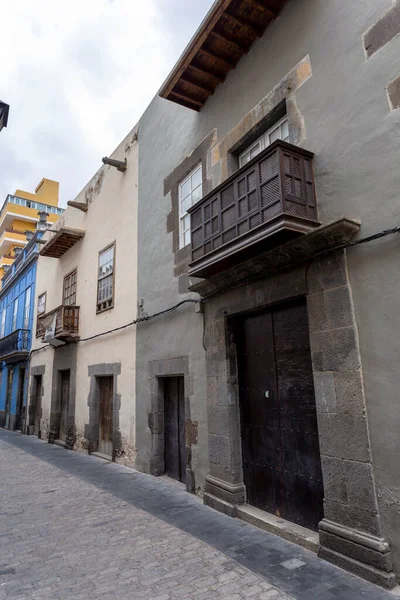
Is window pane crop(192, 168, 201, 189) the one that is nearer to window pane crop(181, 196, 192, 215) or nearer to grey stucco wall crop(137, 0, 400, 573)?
window pane crop(181, 196, 192, 215)

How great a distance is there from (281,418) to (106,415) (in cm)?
580

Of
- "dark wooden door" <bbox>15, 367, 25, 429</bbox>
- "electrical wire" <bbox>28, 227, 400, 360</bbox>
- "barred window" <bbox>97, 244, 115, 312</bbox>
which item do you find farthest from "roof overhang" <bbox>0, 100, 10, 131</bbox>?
"dark wooden door" <bbox>15, 367, 25, 429</bbox>

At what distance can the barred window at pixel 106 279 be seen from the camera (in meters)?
9.20

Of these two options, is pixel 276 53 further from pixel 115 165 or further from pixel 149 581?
pixel 149 581

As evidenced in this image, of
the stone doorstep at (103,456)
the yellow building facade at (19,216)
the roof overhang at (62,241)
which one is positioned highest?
the yellow building facade at (19,216)

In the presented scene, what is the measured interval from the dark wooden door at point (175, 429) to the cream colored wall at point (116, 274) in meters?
1.08

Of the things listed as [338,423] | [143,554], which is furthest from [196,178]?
[143,554]

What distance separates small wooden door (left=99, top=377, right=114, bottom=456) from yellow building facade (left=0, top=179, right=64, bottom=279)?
64.3ft

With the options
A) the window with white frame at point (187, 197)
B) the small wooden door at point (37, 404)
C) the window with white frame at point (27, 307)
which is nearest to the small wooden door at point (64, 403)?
the small wooden door at point (37, 404)

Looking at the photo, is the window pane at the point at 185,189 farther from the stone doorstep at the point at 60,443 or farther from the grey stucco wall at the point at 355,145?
the stone doorstep at the point at 60,443

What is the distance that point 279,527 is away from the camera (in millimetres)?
4082

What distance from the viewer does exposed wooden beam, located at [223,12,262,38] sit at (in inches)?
196

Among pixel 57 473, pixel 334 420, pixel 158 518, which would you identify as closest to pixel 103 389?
pixel 57 473

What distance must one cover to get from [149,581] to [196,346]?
3.23 meters
